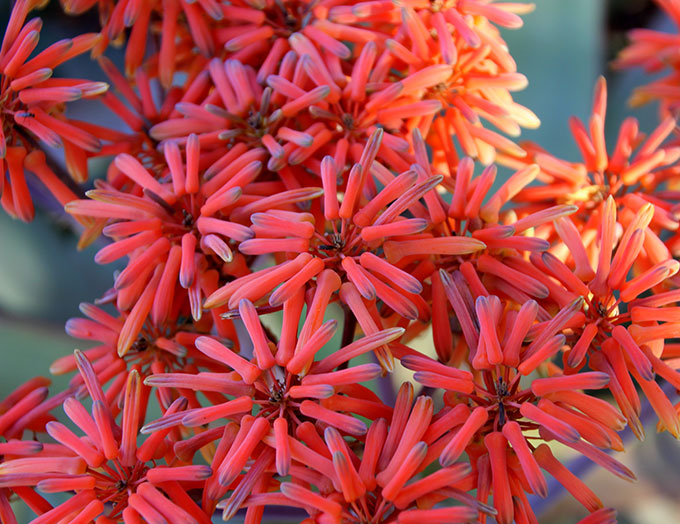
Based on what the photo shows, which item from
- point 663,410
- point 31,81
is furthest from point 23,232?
point 663,410

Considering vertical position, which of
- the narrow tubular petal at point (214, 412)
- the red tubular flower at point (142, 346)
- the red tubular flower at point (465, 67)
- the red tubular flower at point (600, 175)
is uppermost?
the red tubular flower at point (465, 67)

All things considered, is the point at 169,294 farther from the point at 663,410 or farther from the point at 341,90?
the point at 663,410

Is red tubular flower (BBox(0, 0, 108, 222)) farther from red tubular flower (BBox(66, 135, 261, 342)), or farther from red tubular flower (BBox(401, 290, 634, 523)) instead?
red tubular flower (BBox(401, 290, 634, 523))

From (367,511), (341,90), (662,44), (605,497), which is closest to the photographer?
(367,511)

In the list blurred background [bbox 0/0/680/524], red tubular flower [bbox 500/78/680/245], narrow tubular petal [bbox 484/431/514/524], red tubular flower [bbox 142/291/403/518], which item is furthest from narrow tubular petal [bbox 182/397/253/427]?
blurred background [bbox 0/0/680/524]

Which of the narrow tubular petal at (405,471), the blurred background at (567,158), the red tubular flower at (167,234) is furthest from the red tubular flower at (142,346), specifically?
the blurred background at (567,158)

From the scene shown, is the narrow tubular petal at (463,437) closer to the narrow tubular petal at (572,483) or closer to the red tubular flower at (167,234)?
the narrow tubular petal at (572,483)
